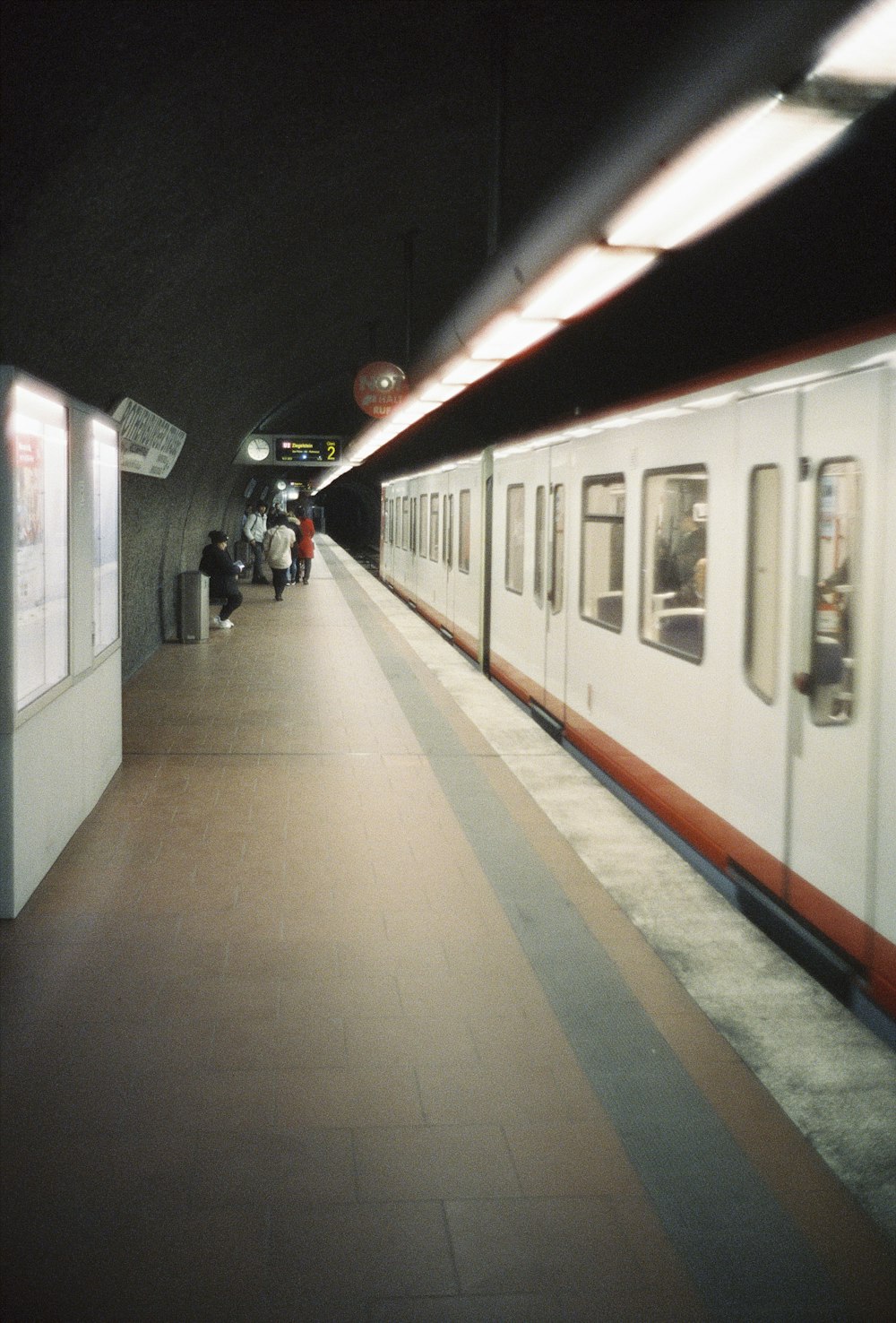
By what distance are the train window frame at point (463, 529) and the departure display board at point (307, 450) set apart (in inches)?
260

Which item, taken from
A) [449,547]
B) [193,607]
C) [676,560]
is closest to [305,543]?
[449,547]

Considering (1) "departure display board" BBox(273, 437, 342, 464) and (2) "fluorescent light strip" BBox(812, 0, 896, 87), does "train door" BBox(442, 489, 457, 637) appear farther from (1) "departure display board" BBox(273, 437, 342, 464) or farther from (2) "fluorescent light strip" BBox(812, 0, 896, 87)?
(2) "fluorescent light strip" BBox(812, 0, 896, 87)

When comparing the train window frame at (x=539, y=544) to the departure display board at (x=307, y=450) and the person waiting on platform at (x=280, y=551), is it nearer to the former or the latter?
the person waiting on platform at (x=280, y=551)

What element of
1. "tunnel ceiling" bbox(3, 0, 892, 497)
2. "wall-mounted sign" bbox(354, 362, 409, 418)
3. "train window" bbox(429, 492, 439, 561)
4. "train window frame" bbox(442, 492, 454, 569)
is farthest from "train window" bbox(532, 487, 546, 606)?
"train window" bbox(429, 492, 439, 561)

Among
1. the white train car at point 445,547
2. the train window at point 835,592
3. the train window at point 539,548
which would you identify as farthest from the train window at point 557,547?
the train window at point 835,592

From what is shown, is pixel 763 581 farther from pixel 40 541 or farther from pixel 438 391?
pixel 438 391

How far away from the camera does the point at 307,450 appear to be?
67.3 ft

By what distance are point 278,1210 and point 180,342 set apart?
7599 millimetres

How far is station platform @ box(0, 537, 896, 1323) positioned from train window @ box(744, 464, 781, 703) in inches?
41.5

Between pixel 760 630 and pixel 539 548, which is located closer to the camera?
pixel 760 630

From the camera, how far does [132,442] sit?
890 cm

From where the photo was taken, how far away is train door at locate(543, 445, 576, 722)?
838 cm

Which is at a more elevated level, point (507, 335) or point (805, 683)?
point (507, 335)

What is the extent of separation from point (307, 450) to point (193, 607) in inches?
272
